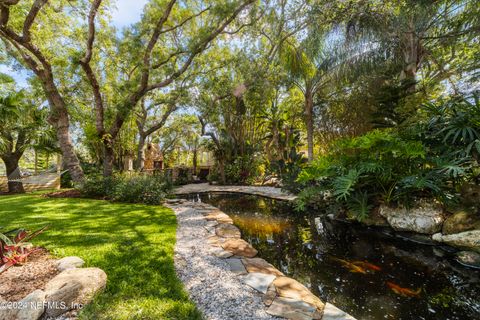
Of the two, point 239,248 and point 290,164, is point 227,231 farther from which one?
point 290,164

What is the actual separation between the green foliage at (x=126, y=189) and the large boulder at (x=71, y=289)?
492 cm

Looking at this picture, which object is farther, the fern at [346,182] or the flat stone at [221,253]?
the fern at [346,182]

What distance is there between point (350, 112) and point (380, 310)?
8791 millimetres

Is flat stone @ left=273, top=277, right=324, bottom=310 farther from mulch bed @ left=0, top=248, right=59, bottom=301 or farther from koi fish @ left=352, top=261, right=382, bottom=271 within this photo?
mulch bed @ left=0, top=248, right=59, bottom=301

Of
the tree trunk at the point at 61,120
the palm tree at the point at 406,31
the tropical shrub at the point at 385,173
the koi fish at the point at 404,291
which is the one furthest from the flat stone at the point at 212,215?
the palm tree at the point at 406,31

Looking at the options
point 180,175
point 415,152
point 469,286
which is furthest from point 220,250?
point 180,175

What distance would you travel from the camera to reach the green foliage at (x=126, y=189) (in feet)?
22.5

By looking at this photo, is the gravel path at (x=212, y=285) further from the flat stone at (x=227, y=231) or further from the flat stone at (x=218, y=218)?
the flat stone at (x=218, y=218)

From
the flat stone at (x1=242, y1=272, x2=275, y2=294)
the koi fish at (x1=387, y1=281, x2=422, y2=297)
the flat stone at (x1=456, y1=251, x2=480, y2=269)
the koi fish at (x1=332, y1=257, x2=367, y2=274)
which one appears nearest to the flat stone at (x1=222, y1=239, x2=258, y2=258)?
the flat stone at (x1=242, y1=272, x2=275, y2=294)

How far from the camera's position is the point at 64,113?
7.77 meters

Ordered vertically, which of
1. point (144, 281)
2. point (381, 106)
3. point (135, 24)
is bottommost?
point (144, 281)

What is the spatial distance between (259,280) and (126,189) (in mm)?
5948

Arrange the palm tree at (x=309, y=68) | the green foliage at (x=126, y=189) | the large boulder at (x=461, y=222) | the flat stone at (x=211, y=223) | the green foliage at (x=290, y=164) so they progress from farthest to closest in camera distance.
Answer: the palm tree at (x=309, y=68) → the green foliage at (x=290, y=164) → the green foliage at (x=126, y=189) → the flat stone at (x=211, y=223) → the large boulder at (x=461, y=222)

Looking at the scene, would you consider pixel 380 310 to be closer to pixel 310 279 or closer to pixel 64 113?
pixel 310 279
